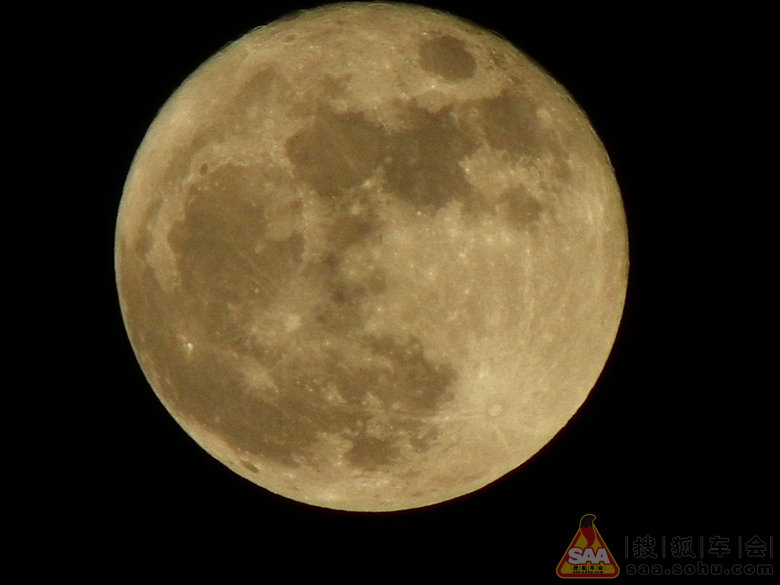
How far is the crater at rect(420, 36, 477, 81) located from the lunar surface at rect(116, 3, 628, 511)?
13mm

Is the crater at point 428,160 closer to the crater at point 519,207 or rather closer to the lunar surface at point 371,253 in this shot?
the lunar surface at point 371,253

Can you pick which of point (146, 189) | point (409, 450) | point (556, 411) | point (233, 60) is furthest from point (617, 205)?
point (146, 189)

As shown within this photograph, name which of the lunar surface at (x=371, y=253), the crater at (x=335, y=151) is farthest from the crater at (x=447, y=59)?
the crater at (x=335, y=151)

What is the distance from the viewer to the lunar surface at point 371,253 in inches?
160

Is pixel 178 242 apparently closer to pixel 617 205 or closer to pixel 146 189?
pixel 146 189

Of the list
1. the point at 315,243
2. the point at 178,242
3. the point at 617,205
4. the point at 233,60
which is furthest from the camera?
the point at 617,205

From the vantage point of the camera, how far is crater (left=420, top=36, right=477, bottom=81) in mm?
4363

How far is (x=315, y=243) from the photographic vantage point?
4039 millimetres

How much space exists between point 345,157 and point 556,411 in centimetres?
214

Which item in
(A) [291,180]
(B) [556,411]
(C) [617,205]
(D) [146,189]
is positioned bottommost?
(B) [556,411]

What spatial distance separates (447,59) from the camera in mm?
4422

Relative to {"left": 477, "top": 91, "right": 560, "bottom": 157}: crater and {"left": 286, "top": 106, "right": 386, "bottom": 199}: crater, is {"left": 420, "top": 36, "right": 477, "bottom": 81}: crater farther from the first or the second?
{"left": 286, "top": 106, "right": 386, "bottom": 199}: crater

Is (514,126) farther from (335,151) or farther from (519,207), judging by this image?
(335,151)

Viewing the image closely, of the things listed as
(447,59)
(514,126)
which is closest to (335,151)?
(447,59)
